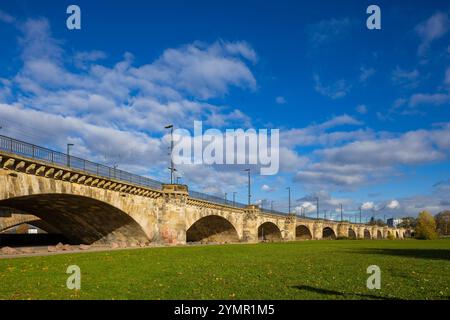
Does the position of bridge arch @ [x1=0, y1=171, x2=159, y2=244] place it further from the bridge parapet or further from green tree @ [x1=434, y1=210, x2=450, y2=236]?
green tree @ [x1=434, y1=210, x2=450, y2=236]

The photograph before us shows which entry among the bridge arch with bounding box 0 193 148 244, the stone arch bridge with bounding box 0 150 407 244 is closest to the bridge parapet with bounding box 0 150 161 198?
the stone arch bridge with bounding box 0 150 407 244

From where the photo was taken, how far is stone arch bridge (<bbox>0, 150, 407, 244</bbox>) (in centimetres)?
2434

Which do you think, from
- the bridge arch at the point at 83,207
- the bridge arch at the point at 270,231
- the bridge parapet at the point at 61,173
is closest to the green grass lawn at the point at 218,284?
the bridge parapet at the point at 61,173

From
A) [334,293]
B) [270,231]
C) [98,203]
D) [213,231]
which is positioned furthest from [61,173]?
[270,231]

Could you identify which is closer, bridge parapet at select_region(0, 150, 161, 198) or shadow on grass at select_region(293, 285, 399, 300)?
shadow on grass at select_region(293, 285, 399, 300)

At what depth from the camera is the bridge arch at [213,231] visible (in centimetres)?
6140

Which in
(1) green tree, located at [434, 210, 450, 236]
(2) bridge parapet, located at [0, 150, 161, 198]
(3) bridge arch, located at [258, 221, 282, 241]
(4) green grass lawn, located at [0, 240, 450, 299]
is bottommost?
(1) green tree, located at [434, 210, 450, 236]

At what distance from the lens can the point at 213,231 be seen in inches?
2660

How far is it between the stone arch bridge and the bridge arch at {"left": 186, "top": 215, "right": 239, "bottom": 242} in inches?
12.9

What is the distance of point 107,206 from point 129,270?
1933 cm

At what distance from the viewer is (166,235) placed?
4203cm

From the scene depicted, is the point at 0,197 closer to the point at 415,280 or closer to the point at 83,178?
the point at 83,178

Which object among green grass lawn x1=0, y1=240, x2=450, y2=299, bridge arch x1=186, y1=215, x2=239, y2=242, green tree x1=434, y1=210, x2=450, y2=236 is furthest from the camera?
green tree x1=434, y1=210, x2=450, y2=236

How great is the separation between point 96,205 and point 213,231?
36233 mm
